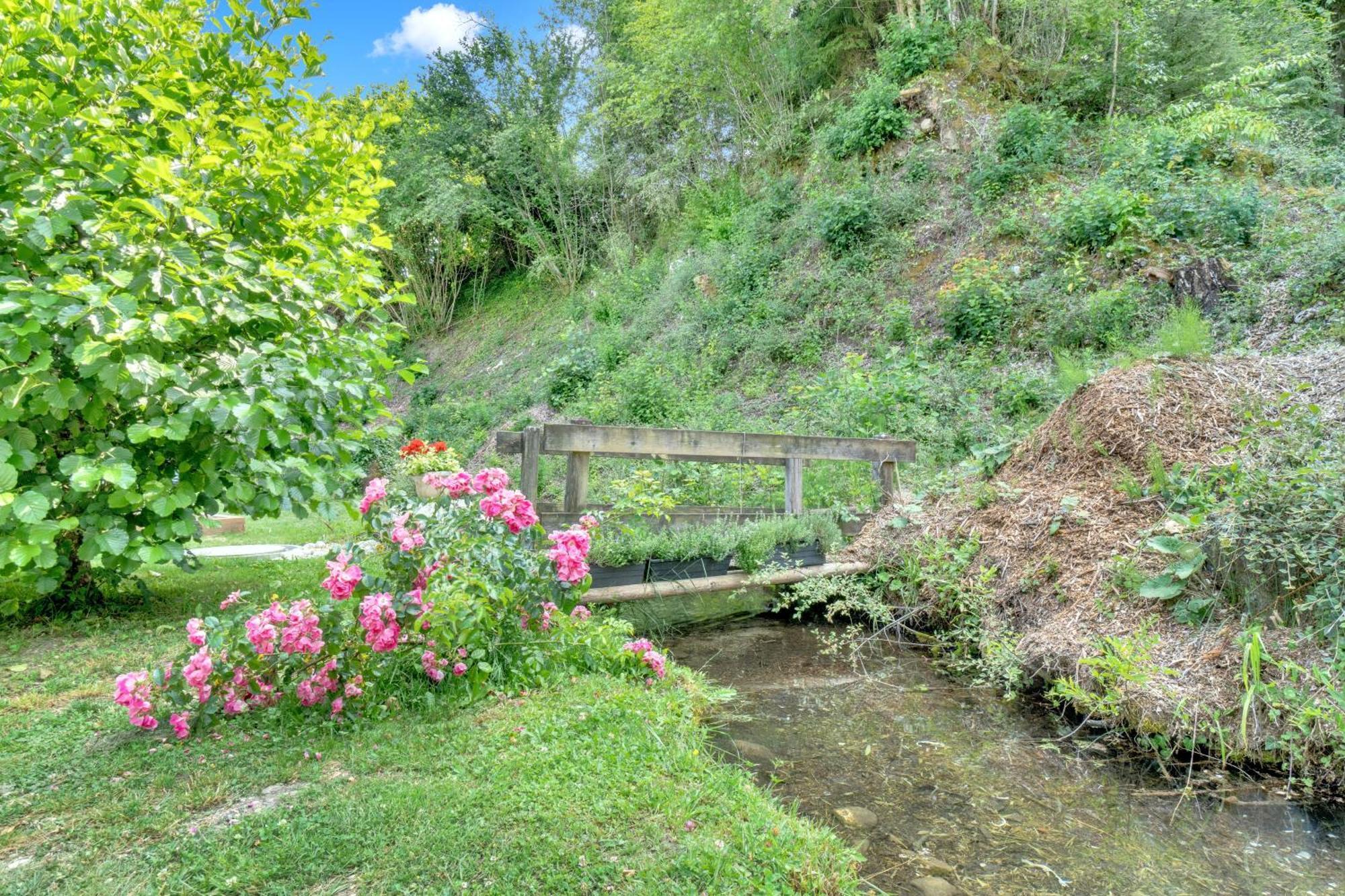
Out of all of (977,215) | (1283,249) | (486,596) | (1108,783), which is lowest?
(1108,783)

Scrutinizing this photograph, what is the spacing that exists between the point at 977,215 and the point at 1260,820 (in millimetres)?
9046

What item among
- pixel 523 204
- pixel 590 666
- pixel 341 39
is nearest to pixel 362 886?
pixel 590 666

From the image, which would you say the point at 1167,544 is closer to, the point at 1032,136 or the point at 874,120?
the point at 1032,136

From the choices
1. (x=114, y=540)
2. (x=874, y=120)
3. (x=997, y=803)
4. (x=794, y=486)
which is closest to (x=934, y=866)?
(x=997, y=803)

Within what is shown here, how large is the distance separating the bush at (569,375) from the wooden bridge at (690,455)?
24.3ft

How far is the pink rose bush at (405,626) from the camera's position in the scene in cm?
264

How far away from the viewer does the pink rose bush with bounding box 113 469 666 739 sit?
8.65ft

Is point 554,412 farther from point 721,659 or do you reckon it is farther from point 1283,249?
point 1283,249

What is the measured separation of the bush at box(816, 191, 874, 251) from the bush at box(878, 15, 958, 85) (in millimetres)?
2695

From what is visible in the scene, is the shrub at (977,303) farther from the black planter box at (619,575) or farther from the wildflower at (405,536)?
the wildflower at (405,536)

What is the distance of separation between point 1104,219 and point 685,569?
7.03m

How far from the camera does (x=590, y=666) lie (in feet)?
11.3

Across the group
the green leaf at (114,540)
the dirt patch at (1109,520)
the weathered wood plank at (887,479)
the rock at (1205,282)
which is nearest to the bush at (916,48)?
the rock at (1205,282)

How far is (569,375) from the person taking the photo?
13.0 metres
